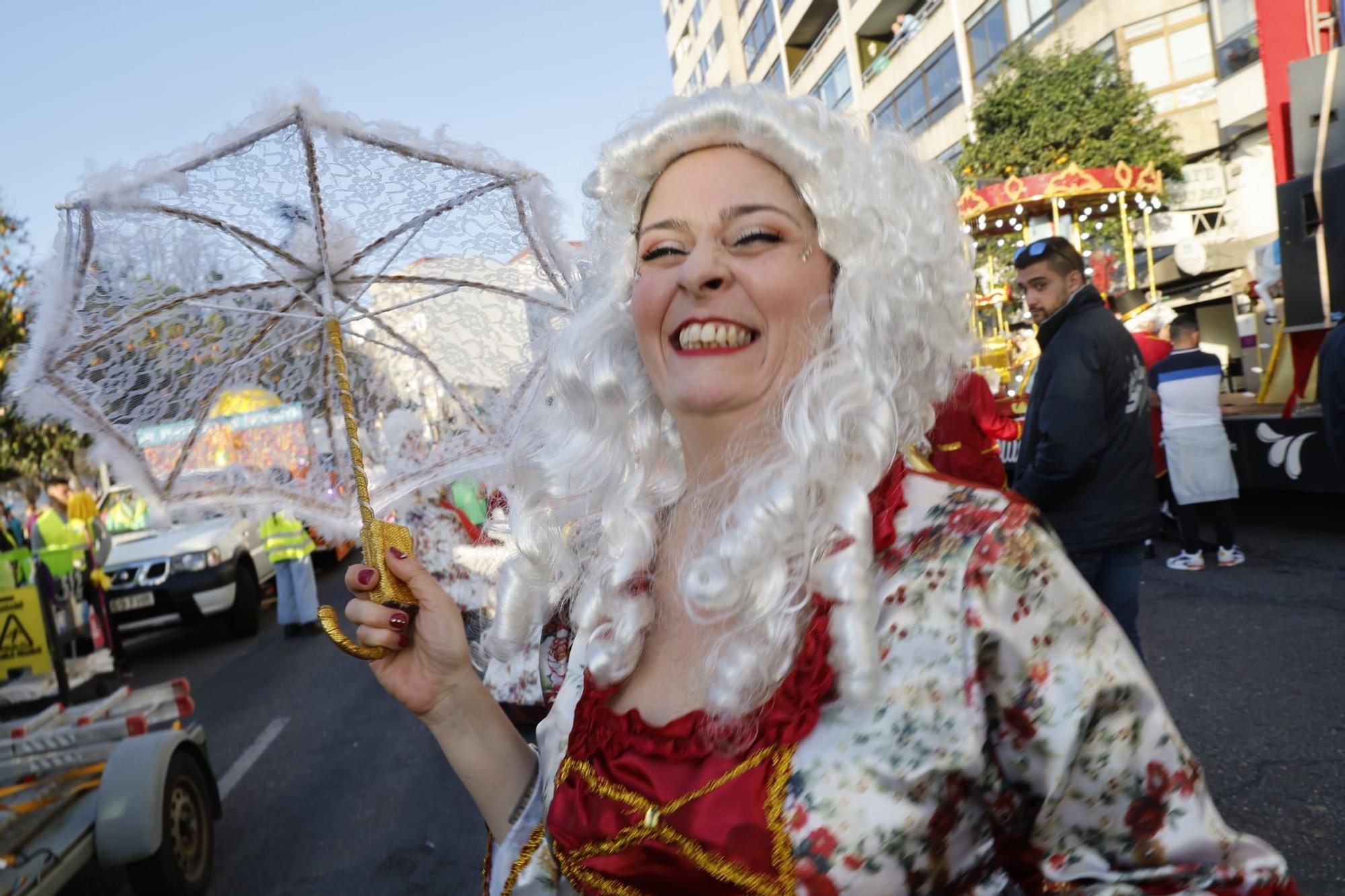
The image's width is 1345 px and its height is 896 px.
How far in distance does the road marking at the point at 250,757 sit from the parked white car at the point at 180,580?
10.9 ft

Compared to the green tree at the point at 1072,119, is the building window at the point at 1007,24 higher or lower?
higher

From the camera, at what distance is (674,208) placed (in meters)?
1.62

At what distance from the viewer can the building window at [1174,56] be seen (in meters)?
19.4

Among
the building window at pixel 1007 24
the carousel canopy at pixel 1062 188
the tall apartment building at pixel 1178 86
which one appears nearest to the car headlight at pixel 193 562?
the carousel canopy at pixel 1062 188

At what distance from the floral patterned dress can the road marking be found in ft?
14.0

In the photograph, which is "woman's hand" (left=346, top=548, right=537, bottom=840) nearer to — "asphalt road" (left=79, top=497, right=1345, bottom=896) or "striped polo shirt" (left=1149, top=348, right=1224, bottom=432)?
"asphalt road" (left=79, top=497, right=1345, bottom=896)

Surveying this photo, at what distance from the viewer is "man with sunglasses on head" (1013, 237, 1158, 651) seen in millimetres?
3525

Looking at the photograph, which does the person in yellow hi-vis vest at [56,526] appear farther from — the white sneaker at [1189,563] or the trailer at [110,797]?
the white sneaker at [1189,563]

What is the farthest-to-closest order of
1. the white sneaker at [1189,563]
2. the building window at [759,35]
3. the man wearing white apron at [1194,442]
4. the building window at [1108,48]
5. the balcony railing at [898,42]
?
the building window at [759,35], the balcony railing at [898,42], the building window at [1108,48], the white sneaker at [1189,563], the man wearing white apron at [1194,442]

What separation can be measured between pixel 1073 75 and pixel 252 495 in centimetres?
2106

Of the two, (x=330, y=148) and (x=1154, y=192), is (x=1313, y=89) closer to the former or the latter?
(x=1154, y=192)

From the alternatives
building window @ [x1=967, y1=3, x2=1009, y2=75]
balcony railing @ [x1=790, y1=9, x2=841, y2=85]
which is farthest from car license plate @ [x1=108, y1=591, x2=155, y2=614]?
balcony railing @ [x1=790, y1=9, x2=841, y2=85]

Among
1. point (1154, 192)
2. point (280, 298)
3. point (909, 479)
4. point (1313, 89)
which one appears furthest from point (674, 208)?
point (1154, 192)

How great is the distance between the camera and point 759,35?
141 ft
